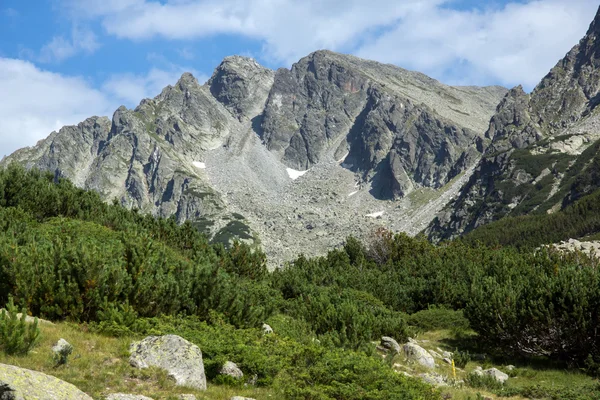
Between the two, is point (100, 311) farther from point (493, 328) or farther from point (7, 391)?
point (493, 328)

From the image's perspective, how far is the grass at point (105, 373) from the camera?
7.97 m

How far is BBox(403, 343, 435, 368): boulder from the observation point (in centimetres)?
1680

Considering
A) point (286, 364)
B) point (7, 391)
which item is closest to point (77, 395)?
point (7, 391)

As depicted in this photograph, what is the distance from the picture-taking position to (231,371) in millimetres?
9602

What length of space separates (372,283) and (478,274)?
22.4 feet

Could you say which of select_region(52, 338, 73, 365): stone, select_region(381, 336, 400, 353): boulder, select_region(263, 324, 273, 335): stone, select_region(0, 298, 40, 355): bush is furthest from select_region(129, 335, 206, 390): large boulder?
select_region(381, 336, 400, 353): boulder

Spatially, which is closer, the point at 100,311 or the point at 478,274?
the point at 100,311

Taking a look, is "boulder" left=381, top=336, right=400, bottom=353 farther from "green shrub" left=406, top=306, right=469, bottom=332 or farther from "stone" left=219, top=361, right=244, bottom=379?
"stone" left=219, top=361, right=244, bottom=379

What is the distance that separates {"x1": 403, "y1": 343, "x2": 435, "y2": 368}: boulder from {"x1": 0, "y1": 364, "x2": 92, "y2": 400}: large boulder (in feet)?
41.5

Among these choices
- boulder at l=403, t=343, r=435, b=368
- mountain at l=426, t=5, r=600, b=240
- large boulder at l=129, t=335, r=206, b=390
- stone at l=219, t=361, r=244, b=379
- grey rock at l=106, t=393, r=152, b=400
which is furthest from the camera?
mountain at l=426, t=5, r=600, b=240

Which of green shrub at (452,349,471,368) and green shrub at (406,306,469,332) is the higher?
green shrub at (406,306,469,332)

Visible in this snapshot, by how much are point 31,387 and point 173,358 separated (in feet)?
10.3

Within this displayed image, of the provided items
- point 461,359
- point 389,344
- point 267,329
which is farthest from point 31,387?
point 461,359

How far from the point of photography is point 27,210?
2567 cm
